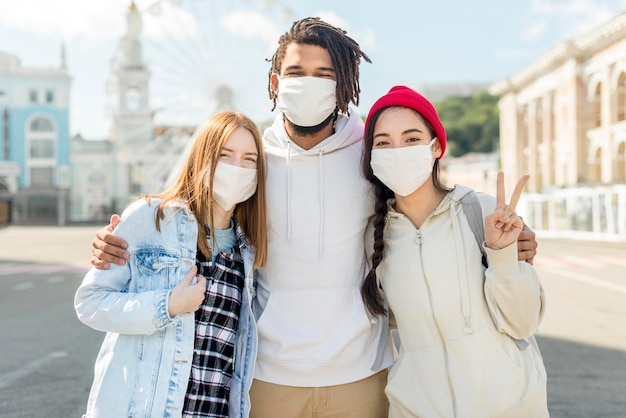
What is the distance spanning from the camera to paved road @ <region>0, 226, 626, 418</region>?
509 cm

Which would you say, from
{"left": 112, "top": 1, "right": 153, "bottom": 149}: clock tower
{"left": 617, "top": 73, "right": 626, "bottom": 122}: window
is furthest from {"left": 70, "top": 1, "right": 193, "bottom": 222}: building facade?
{"left": 617, "top": 73, "right": 626, "bottom": 122}: window

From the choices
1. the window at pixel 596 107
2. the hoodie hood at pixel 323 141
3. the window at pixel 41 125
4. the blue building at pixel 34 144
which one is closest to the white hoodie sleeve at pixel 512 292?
the hoodie hood at pixel 323 141

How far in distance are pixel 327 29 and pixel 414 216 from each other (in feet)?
2.95

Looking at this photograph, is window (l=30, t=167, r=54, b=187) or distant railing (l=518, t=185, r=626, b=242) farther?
window (l=30, t=167, r=54, b=187)

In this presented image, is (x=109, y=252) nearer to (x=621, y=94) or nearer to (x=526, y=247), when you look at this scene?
(x=526, y=247)

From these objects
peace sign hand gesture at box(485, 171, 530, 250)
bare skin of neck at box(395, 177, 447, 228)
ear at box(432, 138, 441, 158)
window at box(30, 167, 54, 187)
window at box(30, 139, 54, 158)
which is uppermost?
window at box(30, 139, 54, 158)

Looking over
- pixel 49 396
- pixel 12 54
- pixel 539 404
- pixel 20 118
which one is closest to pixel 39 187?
pixel 20 118

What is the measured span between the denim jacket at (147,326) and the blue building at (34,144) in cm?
6161

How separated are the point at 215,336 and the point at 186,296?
9.6 inches

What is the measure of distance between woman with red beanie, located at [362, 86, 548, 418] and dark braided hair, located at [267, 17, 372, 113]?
0.29m

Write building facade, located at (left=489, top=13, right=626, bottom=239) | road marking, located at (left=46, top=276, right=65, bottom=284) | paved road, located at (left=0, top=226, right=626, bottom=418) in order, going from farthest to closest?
building facade, located at (left=489, top=13, right=626, bottom=239)
road marking, located at (left=46, top=276, right=65, bottom=284)
paved road, located at (left=0, top=226, right=626, bottom=418)

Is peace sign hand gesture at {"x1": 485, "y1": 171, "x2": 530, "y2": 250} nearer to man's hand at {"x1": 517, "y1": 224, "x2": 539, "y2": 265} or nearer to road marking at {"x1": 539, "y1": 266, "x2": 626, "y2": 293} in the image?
man's hand at {"x1": 517, "y1": 224, "x2": 539, "y2": 265}

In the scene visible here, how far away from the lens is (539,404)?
233 cm

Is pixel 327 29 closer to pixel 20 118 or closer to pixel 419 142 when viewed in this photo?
pixel 419 142
